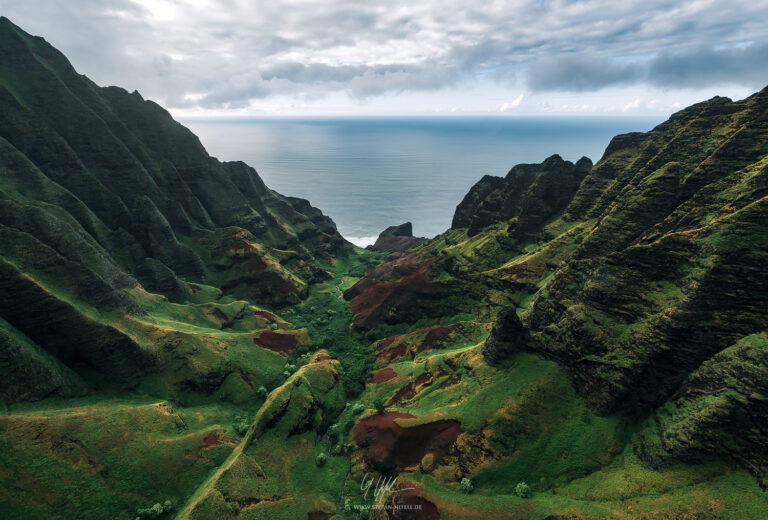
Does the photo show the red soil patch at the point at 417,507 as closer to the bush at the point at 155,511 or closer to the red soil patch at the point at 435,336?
the bush at the point at 155,511

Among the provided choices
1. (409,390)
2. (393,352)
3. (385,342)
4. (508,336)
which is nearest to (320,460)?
(409,390)

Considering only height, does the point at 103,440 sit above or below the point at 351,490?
above

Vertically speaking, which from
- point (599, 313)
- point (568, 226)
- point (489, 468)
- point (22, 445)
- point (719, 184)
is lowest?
point (489, 468)

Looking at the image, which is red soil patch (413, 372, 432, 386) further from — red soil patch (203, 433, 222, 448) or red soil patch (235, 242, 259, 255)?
red soil patch (235, 242, 259, 255)

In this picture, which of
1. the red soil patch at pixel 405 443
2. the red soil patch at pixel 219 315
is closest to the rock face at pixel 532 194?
A: the red soil patch at pixel 405 443

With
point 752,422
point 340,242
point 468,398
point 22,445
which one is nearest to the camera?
point 752,422

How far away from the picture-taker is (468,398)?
138ft

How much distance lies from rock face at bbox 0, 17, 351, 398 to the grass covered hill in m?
0.46

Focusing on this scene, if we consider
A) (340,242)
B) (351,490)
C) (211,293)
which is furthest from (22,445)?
(340,242)

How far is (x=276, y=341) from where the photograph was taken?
68.7m

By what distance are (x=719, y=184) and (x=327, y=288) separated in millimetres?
91032

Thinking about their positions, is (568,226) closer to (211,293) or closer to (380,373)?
(380,373)

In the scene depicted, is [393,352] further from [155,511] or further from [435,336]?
[155,511]

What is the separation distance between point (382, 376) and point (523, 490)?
3031 centimetres
